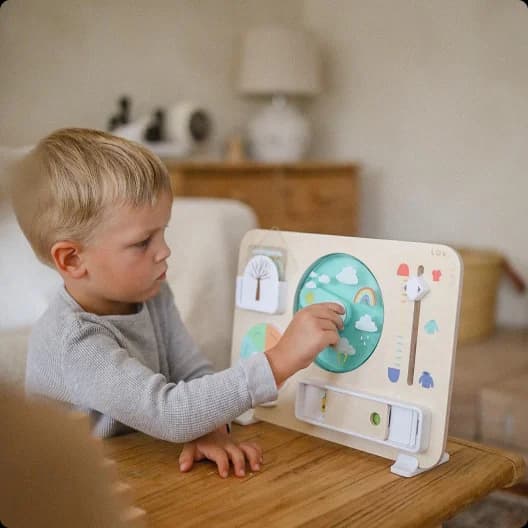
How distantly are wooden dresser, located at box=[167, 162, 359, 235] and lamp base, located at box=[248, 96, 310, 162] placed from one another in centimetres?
17

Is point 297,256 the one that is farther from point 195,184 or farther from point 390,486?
point 195,184

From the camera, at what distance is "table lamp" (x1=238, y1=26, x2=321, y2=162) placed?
7.65 ft

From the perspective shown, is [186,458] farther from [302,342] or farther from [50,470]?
[50,470]

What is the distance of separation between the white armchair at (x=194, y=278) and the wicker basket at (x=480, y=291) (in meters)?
0.62

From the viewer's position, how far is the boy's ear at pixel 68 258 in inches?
27.6

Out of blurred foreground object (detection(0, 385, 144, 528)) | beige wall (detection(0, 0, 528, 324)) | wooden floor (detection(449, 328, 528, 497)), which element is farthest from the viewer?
beige wall (detection(0, 0, 528, 324))

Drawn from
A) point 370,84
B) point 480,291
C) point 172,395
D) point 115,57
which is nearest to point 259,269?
point 172,395

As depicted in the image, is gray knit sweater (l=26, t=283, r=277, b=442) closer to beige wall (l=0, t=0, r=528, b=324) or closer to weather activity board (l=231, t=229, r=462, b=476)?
weather activity board (l=231, t=229, r=462, b=476)

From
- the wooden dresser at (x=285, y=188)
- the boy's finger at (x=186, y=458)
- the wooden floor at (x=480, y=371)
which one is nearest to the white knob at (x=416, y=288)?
the boy's finger at (x=186, y=458)

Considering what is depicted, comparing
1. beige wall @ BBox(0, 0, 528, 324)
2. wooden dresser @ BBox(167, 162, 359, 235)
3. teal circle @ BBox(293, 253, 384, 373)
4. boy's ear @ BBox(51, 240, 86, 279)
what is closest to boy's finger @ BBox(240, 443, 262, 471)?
teal circle @ BBox(293, 253, 384, 373)

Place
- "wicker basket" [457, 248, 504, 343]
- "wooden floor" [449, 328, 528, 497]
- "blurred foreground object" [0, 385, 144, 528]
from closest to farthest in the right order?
1. "blurred foreground object" [0, 385, 144, 528]
2. "wooden floor" [449, 328, 528, 497]
3. "wicker basket" [457, 248, 504, 343]

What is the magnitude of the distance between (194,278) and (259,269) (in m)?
0.47

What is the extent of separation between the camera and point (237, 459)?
2.02 feet

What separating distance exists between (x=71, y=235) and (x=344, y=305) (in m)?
0.28
